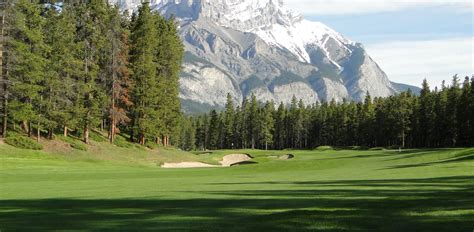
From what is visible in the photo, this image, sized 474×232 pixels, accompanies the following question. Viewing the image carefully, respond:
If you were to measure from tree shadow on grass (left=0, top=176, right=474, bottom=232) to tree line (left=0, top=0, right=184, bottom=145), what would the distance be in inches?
1297

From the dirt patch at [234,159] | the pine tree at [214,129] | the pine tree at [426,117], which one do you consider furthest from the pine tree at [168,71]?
the pine tree at [214,129]

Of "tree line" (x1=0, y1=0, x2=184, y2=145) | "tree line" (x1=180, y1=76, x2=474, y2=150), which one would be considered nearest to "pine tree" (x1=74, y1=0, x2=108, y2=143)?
"tree line" (x1=0, y1=0, x2=184, y2=145)

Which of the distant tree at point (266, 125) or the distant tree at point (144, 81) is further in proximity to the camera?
the distant tree at point (266, 125)

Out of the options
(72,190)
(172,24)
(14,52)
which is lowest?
(72,190)

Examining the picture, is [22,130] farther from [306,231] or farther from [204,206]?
[306,231]

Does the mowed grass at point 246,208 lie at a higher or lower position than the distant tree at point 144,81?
lower

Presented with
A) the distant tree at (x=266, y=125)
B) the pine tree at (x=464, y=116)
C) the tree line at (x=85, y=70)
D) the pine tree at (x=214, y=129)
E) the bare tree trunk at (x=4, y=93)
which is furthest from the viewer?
the pine tree at (x=214, y=129)

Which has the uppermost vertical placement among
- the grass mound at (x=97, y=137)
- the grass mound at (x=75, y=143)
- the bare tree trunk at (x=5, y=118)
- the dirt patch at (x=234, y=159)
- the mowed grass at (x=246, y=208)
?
the bare tree trunk at (x=5, y=118)

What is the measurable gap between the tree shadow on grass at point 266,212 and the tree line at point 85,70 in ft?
108

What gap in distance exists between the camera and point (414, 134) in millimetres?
132125

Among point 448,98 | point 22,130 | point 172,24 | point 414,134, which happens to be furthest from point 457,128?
point 22,130

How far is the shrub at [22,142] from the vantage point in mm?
46781

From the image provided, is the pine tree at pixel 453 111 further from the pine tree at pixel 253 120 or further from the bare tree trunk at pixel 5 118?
the bare tree trunk at pixel 5 118

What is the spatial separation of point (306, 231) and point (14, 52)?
43549mm
